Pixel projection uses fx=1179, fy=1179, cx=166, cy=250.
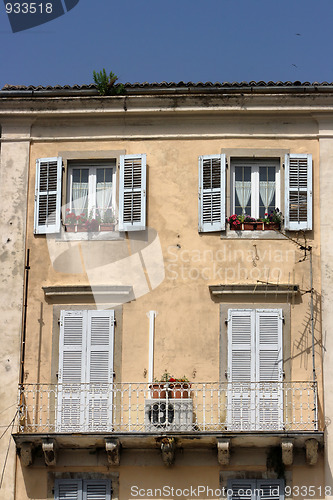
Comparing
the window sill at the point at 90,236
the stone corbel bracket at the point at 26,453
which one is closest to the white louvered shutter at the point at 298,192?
the window sill at the point at 90,236

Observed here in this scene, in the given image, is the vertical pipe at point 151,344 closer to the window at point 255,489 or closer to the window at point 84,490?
the window at point 84,490

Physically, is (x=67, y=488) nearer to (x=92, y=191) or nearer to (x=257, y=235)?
(x=92, y=191)

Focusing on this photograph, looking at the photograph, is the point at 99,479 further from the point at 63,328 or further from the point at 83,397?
the point at 63,328

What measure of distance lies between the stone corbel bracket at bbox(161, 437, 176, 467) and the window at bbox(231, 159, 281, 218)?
456cm

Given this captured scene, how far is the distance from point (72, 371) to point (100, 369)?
19.8 inches

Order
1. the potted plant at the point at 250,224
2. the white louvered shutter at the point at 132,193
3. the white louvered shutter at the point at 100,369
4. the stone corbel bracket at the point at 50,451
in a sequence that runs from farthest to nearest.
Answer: the white louvered shutter at the point at 132,193
the potted plant at the point at 250,224
the white louvered shutter at the point at 100,369
the stone corbel bracket at the point at 50,451

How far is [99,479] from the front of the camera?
20.4 metres

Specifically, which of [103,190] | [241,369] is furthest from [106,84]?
[241,369]

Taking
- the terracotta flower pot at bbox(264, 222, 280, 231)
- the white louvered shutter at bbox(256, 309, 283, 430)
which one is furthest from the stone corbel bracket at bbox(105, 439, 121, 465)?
the terracotta flower pot at bbox(264, 222, 280, 231)

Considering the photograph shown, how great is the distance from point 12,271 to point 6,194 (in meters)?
1.52

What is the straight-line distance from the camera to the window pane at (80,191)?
22.1 metres

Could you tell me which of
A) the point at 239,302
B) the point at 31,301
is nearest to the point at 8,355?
the point at 31,301

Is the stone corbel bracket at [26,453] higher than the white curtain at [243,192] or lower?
lower

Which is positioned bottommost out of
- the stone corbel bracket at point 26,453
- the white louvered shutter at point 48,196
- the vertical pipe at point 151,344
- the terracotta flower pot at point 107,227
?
the stone corbel bracket at point 26,453
